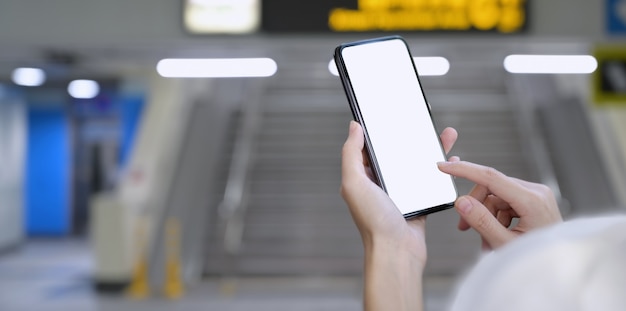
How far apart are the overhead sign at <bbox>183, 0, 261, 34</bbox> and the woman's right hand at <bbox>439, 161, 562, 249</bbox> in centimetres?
491


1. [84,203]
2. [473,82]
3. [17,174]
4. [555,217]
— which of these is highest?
[555,217]

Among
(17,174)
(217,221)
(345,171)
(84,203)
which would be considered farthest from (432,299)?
(84,203)

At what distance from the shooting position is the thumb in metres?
1.21

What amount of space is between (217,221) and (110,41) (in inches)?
175

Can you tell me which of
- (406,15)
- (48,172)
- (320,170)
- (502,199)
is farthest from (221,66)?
(48,172)

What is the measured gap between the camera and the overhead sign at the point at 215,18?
602 cm

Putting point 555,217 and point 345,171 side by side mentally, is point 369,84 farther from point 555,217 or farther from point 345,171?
point 555,217

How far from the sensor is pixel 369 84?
1.49 metres

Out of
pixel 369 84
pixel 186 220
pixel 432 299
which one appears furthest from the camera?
pixel 186 220

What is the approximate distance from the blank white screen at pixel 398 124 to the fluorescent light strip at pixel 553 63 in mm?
7645

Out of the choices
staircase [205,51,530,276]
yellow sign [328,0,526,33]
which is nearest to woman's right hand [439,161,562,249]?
yellow sign [328,0,526,33]

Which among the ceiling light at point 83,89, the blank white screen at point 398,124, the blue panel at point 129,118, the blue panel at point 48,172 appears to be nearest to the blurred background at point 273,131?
the ceiling light at point 83,89

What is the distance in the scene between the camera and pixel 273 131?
1187cm

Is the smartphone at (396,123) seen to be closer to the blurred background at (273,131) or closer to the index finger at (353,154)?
the index finger at (353,154)
